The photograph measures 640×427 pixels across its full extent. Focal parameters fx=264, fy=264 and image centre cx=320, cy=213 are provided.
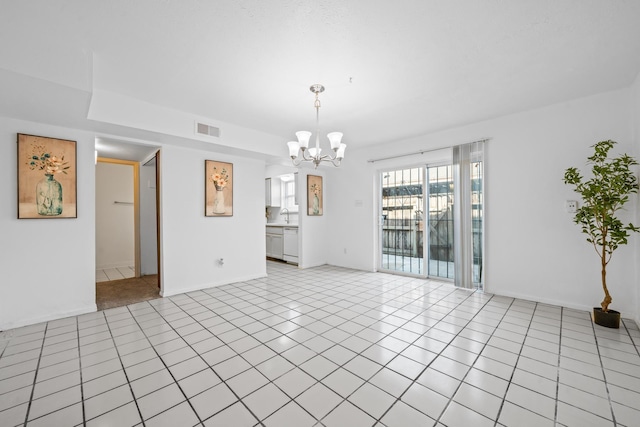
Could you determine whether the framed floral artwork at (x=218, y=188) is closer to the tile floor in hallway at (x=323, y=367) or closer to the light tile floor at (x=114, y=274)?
the tile floor in hallway at (x=323, y=367)

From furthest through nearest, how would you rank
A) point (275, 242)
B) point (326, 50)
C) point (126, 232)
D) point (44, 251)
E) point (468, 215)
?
1. point (275, 242)
2. point (126, 232)
3. point (468, 215)
4. point (44, 251)
5. point (326, 50)

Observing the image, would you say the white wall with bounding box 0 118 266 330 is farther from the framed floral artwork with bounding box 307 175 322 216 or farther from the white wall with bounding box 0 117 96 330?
the framed floral artwork with bounding box 307 175 322 216

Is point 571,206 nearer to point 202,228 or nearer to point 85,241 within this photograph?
point 202,228

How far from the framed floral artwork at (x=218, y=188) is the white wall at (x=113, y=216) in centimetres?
289

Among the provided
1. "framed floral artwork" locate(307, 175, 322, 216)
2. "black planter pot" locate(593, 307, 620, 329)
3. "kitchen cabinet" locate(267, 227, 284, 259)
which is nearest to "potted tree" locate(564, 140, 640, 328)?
"black planter pot" locate(593, 307, 620, 329)

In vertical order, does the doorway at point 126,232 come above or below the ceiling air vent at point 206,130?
below

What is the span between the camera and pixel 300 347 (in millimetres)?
2336

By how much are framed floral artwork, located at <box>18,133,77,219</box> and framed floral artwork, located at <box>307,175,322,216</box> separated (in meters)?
3.82

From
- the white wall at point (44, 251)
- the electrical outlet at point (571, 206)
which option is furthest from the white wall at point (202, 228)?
the electrical outlet at point (571, 206)

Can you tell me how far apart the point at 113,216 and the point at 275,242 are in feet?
11.9

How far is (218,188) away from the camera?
4422 mm

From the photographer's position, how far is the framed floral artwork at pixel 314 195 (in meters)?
5.88

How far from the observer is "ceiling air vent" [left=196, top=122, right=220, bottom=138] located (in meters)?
3.76

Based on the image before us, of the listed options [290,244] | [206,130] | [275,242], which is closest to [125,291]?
[206,130]
